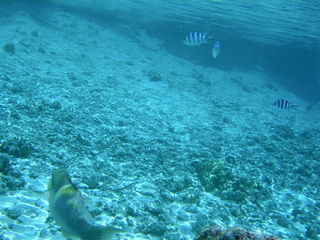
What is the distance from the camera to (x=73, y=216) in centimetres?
349

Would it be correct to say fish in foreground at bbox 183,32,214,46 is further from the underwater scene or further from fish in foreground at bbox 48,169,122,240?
fish in foreground at bbox 48,169,122,240

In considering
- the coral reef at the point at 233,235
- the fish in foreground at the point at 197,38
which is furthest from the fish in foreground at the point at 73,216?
the fish in foreground at the point at 197,38

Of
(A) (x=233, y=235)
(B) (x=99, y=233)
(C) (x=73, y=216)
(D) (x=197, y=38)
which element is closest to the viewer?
(A) (x=233, y=235)

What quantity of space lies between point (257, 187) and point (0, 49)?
16576 millimetres

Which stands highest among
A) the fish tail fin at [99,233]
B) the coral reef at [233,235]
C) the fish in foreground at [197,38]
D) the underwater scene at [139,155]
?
the fish in foreground at [197,38]

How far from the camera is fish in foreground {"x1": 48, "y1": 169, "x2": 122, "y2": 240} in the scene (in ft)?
11.0

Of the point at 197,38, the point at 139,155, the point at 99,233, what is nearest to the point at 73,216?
the point at 99,233

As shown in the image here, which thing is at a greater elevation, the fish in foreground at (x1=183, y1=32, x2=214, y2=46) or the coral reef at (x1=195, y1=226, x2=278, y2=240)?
the fish in foreground at (x1=183, y1=32, x2=214, y2=46)

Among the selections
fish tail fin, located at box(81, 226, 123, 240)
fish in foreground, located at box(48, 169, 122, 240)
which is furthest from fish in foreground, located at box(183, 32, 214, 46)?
fish tail fin, located at box(81, 226, 123, 240)

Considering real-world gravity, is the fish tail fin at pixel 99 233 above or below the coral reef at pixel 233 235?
below

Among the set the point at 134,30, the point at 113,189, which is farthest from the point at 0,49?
the point at 134,30

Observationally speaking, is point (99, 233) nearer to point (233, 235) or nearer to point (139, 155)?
point (233, 235)

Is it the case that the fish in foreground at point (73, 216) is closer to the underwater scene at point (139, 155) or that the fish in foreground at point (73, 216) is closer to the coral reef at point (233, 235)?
the underwater scene at point (139, 155)

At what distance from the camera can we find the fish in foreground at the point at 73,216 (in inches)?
132
